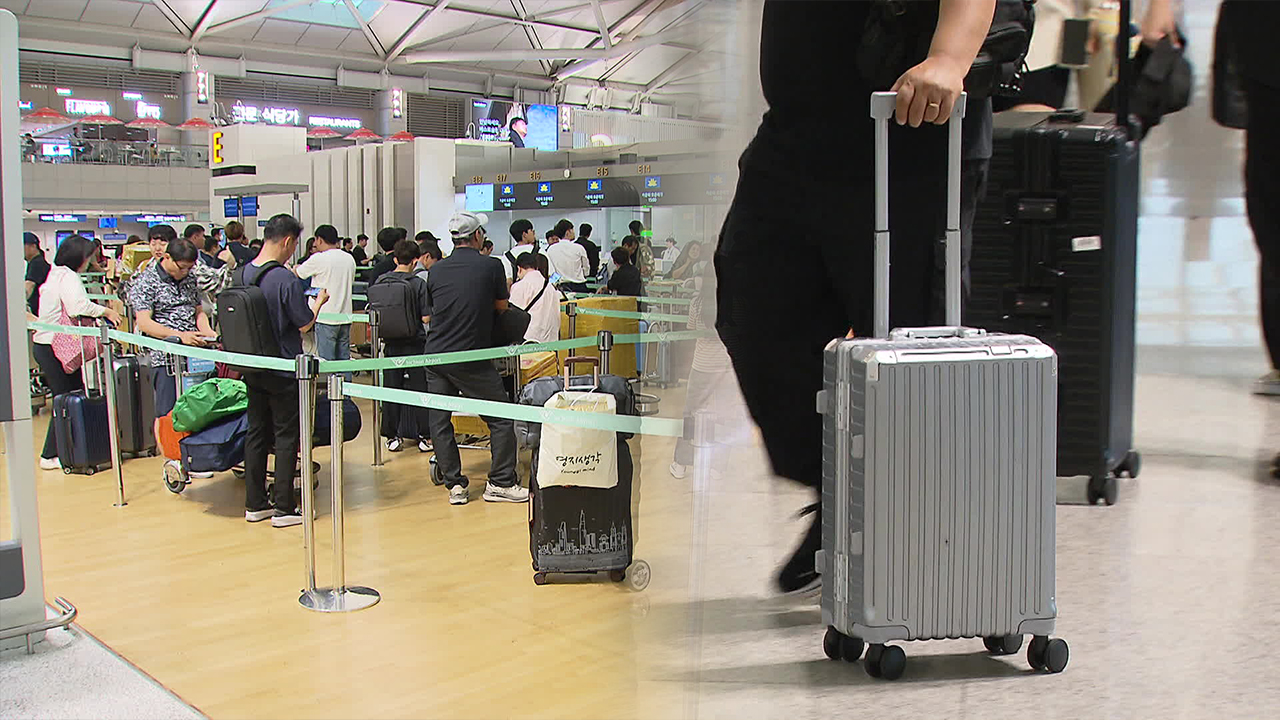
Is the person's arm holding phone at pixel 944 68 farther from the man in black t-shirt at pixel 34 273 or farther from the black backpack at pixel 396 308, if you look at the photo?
the man in black t-shirt at pixel 34 273

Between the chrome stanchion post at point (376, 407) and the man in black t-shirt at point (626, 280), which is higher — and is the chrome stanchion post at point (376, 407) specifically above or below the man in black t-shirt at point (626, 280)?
below

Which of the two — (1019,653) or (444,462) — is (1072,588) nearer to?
(1019,653)

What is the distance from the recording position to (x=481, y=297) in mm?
5898

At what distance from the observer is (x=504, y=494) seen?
19.1 ft

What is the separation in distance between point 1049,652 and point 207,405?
4924mm

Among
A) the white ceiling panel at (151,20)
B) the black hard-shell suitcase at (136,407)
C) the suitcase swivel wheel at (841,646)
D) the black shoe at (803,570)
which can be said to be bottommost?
the black hard-shell suitcase at (136,407)

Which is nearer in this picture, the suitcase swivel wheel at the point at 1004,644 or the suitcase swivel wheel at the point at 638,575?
the suitcase swivel wheel at the point at 1004,644

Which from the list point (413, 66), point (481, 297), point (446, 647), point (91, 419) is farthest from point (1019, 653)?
point (413, 66)

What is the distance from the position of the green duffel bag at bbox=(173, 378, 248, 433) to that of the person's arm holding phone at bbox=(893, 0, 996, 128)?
186 inches

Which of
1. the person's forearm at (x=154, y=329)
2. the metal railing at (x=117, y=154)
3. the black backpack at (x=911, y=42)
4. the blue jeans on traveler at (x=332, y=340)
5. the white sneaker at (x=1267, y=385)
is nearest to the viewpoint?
the black backpack at (x=911, y=42)

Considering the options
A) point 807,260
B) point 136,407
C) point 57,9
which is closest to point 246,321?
point 136,407

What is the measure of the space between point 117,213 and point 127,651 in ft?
92.0

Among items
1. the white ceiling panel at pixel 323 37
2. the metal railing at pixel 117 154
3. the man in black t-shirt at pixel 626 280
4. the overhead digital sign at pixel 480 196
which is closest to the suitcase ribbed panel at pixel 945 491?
the man in black t-shirt at pixel 626 280

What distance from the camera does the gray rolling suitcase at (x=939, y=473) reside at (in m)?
1.63
